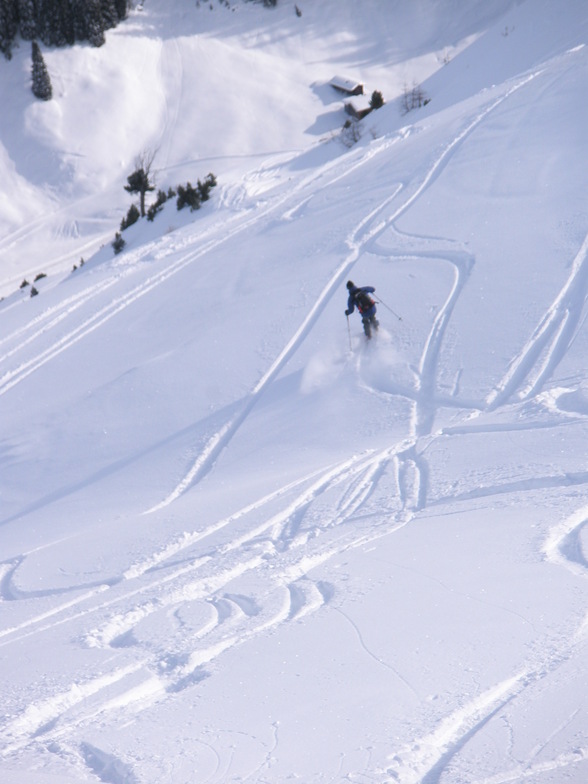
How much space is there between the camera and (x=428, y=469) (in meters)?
8.74

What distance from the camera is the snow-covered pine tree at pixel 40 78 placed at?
45.2 meters

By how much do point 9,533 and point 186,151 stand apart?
123ft

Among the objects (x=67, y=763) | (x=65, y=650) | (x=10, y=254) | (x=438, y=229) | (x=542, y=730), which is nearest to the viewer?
(x=542, y=730)

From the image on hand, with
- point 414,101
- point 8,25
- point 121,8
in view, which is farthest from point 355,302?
point 121,8

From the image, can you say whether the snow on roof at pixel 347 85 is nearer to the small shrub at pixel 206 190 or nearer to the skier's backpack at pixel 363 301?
the small shrub at pixel 206 190

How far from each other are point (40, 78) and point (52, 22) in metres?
4.94

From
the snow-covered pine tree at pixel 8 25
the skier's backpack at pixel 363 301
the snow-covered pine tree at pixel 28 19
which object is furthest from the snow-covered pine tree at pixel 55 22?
the skier's backpack at pixel 363 301

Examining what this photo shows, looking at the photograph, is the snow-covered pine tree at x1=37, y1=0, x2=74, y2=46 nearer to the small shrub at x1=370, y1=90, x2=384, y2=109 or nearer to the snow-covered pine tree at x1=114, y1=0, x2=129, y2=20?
the snow-covered pine tree at x1=114, y1=0, x2=129, y2=20

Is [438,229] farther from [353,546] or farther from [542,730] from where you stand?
[542,730]

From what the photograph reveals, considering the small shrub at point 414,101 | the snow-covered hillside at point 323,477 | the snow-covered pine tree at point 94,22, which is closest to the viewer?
the snow-covered hillside at point 323,477

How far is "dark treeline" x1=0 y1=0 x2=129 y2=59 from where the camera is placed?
1858 inches

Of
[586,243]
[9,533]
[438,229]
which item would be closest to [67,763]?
[9,533]

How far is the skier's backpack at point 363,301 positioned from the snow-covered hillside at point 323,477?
2.49 ft

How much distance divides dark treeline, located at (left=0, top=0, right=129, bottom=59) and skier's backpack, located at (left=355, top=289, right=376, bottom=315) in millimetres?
43249
